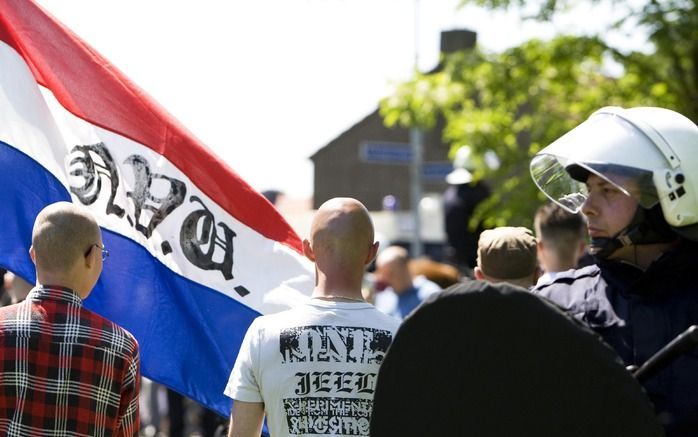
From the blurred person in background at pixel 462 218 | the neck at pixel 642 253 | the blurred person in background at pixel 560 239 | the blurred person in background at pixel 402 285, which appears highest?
the blurred person in background at pixel 462 218

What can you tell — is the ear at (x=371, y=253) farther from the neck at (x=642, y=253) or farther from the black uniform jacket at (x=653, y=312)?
the neck at (x=642, y=253)

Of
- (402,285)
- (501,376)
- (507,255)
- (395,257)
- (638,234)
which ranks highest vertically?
(395,257)

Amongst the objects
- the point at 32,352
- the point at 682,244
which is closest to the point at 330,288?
the point at 32,352

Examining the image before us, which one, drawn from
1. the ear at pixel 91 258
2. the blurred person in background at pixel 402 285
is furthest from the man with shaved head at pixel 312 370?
the blurred person in background at pixel 402 285

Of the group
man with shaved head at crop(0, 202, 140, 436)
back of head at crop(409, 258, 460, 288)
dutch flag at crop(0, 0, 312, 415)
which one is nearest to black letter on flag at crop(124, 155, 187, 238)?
dutch flag at crop(0, 0, 312, 415)

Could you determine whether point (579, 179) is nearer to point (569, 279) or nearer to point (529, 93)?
point (569, 279)

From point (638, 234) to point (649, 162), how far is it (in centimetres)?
20

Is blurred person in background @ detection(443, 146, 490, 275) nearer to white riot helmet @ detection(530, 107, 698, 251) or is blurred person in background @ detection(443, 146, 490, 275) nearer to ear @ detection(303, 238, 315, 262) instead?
ear @ detection(303, 238, 315, 262)

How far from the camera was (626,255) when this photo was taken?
3.28 metres

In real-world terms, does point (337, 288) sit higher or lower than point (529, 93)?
lower

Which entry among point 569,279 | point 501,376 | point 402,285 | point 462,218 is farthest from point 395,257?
point 501,376

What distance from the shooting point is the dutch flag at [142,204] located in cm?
504

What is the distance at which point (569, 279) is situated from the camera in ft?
10.8

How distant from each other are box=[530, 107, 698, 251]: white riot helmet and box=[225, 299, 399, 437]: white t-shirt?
103 cm
